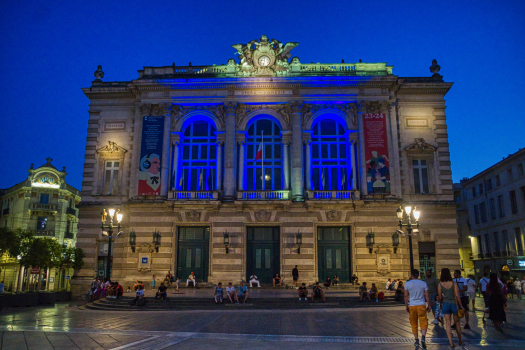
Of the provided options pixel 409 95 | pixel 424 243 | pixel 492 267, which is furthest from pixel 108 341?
pixel 492 267

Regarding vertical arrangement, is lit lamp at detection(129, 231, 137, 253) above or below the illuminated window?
below

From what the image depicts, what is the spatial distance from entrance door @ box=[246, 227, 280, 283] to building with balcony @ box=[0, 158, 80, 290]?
39282mm

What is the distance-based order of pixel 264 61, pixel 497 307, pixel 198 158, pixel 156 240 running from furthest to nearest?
pixel 198 158 < pixel 264 61 < pixel 156 240 < pixel 497 307

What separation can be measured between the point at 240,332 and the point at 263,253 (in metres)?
20.0

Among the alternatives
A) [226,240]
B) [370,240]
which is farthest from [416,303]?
[226,240]

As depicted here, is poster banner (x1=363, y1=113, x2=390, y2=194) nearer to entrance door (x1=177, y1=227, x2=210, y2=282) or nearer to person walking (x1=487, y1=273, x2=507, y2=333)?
entrance door (x1=177, y1=227, x2=210, y2=282)

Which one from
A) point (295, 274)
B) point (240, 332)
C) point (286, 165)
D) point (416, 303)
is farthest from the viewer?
point (286, 165)

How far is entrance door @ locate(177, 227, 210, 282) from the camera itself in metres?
34.1

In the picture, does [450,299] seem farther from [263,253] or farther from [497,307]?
[263,253]

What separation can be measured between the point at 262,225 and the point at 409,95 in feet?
56.4

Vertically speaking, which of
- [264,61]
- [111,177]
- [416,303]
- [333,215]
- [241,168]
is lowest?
[416,303]

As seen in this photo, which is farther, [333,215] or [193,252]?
[193,252]

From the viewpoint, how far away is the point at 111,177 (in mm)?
36688

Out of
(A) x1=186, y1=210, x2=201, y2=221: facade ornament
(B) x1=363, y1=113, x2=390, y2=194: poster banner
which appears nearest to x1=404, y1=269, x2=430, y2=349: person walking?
(B) x1=363, y1=113, x2=390, y2=194: poster banner
